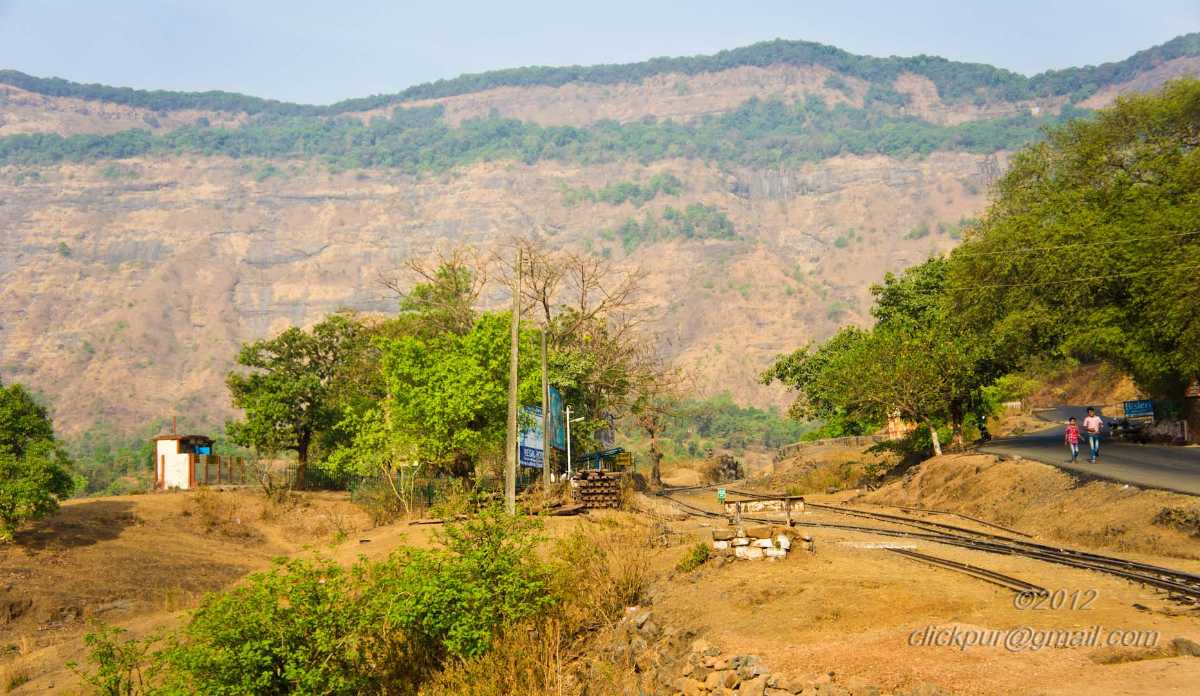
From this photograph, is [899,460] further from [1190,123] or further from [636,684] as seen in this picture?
[636,684]

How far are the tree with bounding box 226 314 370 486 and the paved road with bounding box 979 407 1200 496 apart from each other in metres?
39.1

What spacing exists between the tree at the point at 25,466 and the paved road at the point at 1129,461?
3732 centimetres

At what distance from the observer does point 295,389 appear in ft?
201

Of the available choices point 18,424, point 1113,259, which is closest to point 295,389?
point 18,424

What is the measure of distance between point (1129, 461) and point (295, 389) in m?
45.6

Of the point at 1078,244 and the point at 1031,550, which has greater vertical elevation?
the point at 1078,244

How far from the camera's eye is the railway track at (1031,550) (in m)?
17.0

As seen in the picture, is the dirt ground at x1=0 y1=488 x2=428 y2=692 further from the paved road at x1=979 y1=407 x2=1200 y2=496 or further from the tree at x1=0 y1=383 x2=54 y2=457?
the paved road at x1=979 y1=407 x2=1200 y2=496

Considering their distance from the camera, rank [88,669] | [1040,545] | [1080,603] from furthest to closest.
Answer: [88,669] < [1040,545] < [1080,603]

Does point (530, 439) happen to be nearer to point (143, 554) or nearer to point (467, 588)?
point (143, 554)

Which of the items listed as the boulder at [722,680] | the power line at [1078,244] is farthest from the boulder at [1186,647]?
the power line at [1078,244]

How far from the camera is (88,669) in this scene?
83.1 ft

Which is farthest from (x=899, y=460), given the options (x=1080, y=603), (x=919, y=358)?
(x=1080, y=603)

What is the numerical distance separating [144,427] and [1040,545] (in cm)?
19573
